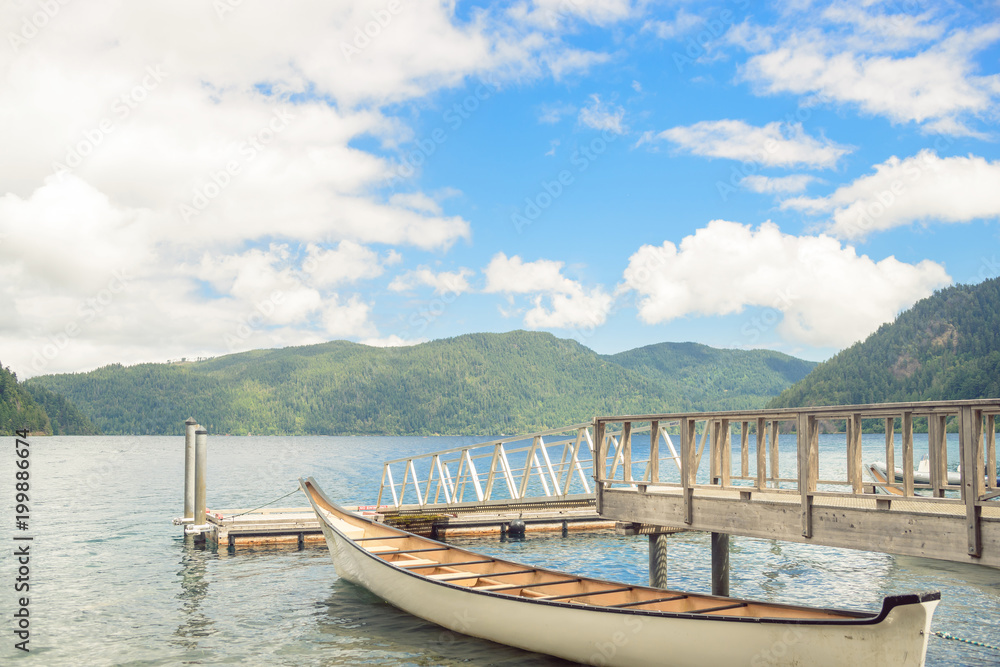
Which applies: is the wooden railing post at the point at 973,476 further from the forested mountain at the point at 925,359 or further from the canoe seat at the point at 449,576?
the forested mountain at the point at 925,359

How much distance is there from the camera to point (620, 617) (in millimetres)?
10234

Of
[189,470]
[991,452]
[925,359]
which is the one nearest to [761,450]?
[991,452]

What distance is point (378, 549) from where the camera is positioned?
54.4 ft

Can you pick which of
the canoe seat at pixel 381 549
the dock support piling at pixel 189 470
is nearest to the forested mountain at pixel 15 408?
the dock support piling at pixel 189 470

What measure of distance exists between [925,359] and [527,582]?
16338cm

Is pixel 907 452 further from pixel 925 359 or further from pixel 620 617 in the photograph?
pixel 925 359

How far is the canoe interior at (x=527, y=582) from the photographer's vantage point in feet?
32.1

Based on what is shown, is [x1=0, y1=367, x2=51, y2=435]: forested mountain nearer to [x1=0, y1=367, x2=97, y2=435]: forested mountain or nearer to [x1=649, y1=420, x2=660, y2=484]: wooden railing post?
[x1=0, y1=367, x2=97, y2=435]: forested mountain

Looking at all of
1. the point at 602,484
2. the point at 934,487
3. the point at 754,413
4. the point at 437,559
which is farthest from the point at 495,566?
the point at 934,487

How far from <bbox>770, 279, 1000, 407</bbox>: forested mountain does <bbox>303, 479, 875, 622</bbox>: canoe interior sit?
133m

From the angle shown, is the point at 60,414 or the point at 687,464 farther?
the point at 60,414

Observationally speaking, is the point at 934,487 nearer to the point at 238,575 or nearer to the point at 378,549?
the point at 378,549

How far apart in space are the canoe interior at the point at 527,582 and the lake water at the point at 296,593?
1.16m

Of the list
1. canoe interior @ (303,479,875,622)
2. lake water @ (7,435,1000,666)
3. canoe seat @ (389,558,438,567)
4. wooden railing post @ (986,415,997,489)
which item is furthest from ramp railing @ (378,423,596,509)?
wooden railing post @ (986,415,997,489)
